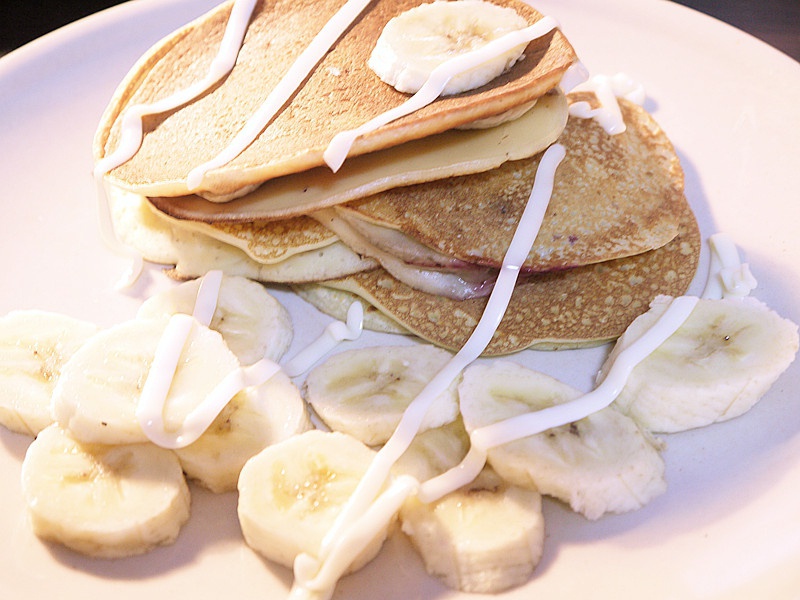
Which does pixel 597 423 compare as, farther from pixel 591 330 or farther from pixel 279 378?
pixel 279 378

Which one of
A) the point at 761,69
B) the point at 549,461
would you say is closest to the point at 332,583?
the point at 549,461

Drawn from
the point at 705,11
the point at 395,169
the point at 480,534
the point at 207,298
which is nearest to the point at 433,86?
the point at 395,169

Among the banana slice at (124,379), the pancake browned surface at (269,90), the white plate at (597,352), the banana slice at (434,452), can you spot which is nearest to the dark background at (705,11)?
the white plate at (597,352)

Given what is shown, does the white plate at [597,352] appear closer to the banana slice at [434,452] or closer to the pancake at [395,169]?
the banana slice at [434,452]

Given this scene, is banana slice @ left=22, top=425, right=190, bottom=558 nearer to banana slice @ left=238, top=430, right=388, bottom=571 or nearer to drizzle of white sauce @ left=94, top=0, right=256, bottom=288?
banana slice @ left=238, top=430, right=388, bottom=571

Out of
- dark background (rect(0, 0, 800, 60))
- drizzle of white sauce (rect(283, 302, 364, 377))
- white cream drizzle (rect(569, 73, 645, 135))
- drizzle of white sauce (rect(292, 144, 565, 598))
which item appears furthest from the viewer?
dark background (rect(0, 0, 800, 60))

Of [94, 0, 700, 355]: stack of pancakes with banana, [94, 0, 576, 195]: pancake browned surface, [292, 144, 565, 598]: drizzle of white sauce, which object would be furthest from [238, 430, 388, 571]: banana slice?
[94, 0, 576, 195]: pancake browned surface
